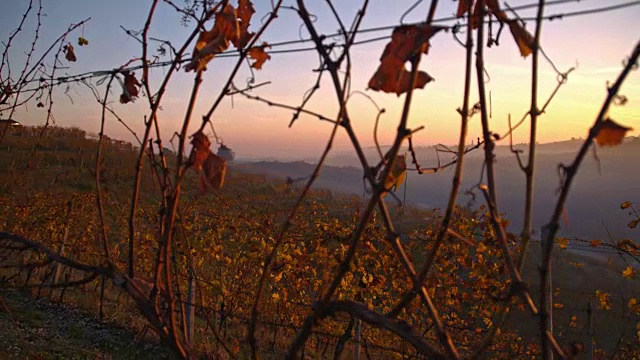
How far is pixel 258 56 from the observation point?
1080 mm

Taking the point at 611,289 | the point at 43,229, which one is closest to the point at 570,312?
the point at 611,289

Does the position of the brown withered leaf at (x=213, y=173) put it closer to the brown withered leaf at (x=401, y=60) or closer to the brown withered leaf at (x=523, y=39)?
the brown withered leaf at (x=401, y=60)

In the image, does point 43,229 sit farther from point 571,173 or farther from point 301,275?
point 571,173

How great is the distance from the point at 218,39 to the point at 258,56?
0.34 ft

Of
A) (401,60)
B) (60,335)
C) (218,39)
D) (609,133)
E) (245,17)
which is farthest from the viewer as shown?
(60,335)

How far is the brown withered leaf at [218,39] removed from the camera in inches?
39.7

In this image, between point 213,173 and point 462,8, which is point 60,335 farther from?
point 462,8

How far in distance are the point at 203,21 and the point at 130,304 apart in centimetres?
586

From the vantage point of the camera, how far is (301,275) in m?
4.81

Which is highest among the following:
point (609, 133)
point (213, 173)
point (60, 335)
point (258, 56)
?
point (258, 56)

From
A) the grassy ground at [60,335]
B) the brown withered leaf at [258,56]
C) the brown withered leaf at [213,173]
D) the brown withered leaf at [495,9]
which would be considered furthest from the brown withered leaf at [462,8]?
the grassy ground at [60,335]

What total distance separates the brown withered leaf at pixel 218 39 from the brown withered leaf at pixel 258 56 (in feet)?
0.18

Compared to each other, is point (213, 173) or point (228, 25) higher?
point (228, 25)

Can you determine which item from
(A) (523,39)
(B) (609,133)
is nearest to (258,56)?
(A) (523,39)
